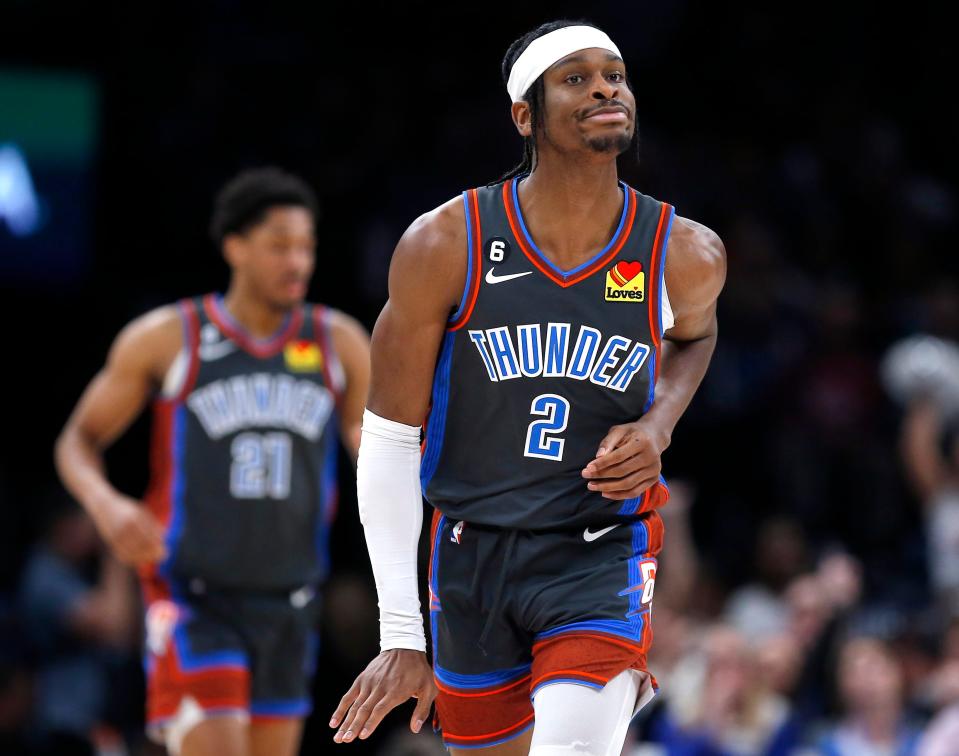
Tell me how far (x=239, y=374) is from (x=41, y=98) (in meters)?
4.32

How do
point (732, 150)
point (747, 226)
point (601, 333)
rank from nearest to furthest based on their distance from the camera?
1. point (601, 333)
2. point (747, 226)
3. point (732, 150)

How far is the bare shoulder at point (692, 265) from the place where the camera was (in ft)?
12.8

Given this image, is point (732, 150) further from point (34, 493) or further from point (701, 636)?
point (34, 493)

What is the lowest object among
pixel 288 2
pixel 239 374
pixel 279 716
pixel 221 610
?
pixel 279 716

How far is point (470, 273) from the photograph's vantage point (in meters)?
3.83

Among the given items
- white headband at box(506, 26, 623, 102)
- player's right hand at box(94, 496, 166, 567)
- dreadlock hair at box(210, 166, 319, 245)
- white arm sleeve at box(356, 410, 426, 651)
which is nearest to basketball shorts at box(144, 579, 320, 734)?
player's right hand at box(94, 496, 166, 567)

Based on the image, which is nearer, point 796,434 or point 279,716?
point 279,716

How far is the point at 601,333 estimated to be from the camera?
3818 mm

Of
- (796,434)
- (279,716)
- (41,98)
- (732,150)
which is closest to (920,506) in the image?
(796,434)

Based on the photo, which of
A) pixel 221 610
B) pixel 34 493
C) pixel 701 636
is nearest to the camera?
pixel 221 610

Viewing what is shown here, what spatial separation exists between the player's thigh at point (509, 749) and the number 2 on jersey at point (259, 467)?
6.50ft

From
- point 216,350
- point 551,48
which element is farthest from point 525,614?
point 216,350

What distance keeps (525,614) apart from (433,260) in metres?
0.90

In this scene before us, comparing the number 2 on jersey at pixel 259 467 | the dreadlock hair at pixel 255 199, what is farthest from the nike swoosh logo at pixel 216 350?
A: the dreadlock hair at pixel 255 199
